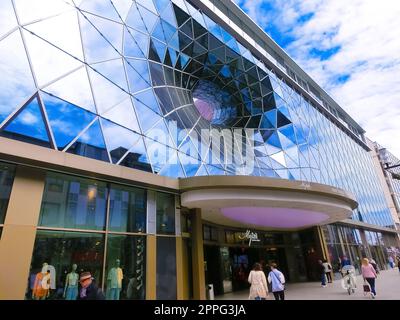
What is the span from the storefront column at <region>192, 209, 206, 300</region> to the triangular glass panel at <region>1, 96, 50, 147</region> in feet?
23.8

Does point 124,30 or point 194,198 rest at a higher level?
point 124,30

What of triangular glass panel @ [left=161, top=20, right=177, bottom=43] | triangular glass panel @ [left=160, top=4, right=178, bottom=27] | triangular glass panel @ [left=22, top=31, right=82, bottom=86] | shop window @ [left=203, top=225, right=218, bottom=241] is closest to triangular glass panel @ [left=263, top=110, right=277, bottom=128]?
triangular glass panel @ [left=161, top=20, right=177, bottom=43]

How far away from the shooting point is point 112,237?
32.8 ft

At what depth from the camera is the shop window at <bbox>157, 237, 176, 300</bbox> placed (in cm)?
1093

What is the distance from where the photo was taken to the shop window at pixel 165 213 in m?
11.9

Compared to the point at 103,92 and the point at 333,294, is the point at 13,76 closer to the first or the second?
the point at 103,92

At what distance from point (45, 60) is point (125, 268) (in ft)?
25.7

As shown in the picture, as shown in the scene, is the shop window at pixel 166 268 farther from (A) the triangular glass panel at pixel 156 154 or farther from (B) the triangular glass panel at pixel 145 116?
(B) the triangular glass panel at pixel 145 116

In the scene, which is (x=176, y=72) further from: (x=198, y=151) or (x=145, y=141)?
(x=145, y=141)

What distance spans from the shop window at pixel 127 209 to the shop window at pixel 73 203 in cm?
39

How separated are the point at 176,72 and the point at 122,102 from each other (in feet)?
25.4

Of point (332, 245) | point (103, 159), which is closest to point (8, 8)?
point (103, 159)

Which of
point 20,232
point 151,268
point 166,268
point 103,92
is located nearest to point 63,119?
point 103,92

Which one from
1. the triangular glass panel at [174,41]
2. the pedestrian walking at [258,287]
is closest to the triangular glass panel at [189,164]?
the pedestrian walking at [258,287]
